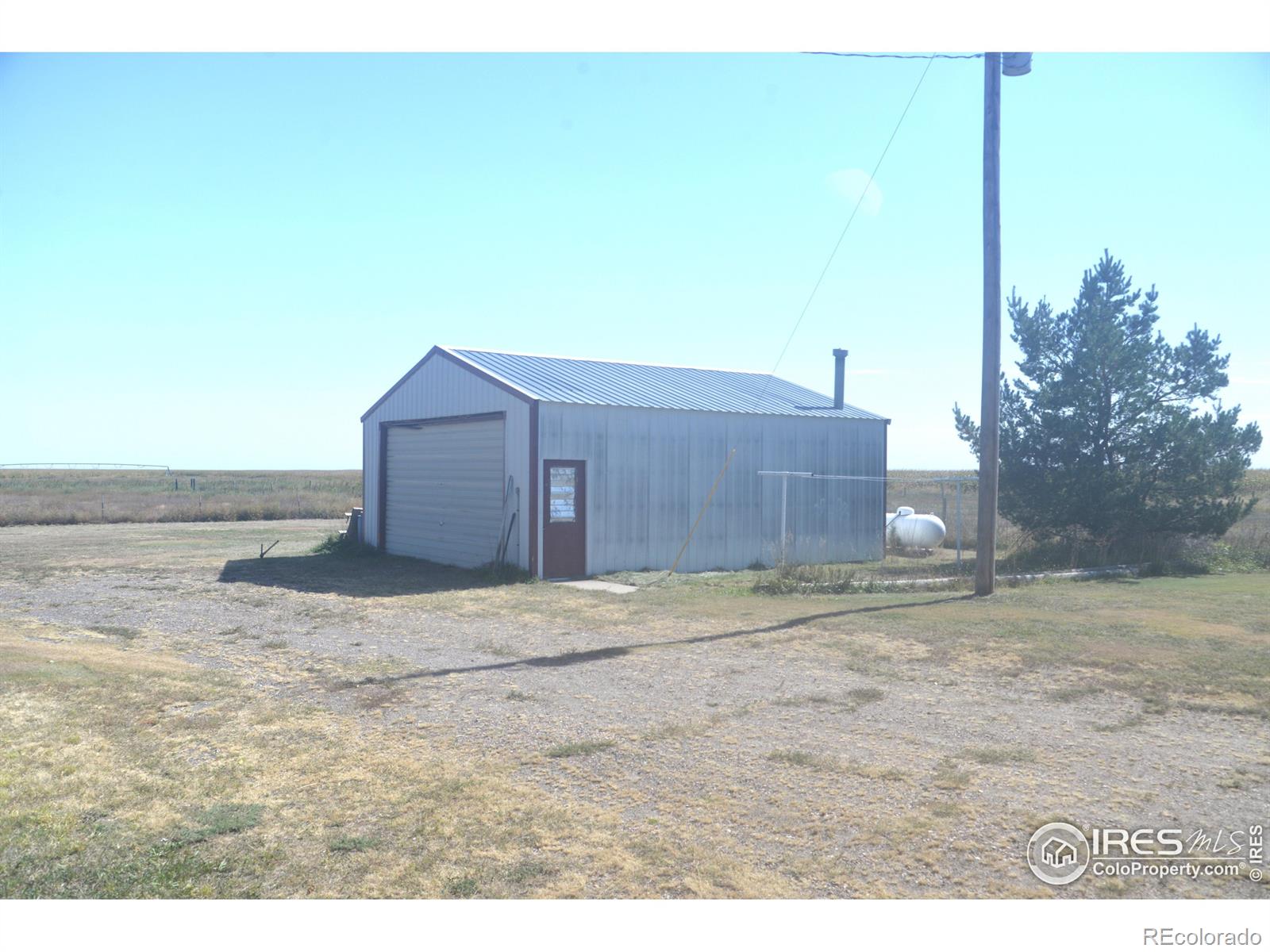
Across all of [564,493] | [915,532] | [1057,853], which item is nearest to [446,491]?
[564,493]

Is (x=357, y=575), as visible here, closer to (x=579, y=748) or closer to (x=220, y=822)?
(x=579, y=748)

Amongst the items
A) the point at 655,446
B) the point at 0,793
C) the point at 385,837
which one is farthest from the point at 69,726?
the point at 655,446

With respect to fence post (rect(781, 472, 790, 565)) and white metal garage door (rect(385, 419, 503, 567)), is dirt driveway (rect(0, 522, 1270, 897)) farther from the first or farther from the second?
fence post (rect(781, 472, 790, 565))

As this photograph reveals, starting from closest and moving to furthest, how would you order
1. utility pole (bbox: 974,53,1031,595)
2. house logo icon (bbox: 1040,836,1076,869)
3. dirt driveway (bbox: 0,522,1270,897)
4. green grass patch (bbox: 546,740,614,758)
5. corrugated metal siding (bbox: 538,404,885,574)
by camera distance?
house logo icon (bbox: 1040,836,1076,869)
dirt driveway (bbox: 0,522,1270,897)
green grass patch (bbox: 546,740,614,758)
utility pole (bbox: 974,53,1031,595)
corrugated metal siding (bbox: 538,404,885,574)

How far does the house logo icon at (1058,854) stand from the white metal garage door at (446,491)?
44.5 ft

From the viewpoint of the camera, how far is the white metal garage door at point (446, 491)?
18.1 meters

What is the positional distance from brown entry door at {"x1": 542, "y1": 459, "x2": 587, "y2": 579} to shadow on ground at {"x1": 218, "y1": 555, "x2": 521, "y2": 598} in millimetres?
778

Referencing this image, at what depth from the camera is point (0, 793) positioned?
5.38 meters

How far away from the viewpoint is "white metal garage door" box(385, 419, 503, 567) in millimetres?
18094

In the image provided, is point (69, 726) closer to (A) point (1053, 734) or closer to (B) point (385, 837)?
(B) point (385, 837)

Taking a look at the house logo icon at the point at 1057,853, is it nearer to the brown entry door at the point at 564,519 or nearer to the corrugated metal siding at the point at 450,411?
the brown entry door at the point at 564,519

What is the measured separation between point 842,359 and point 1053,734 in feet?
53.6

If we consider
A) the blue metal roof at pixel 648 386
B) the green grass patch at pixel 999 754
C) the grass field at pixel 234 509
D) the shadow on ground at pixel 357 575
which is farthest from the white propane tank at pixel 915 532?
the green grass patch at pixel 999 754

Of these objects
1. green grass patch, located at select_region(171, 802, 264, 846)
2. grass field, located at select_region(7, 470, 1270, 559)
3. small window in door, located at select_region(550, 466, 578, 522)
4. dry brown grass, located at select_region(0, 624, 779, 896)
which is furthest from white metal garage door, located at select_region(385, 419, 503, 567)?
green grass patch, located at select_region(171, 802, 264, 846)
